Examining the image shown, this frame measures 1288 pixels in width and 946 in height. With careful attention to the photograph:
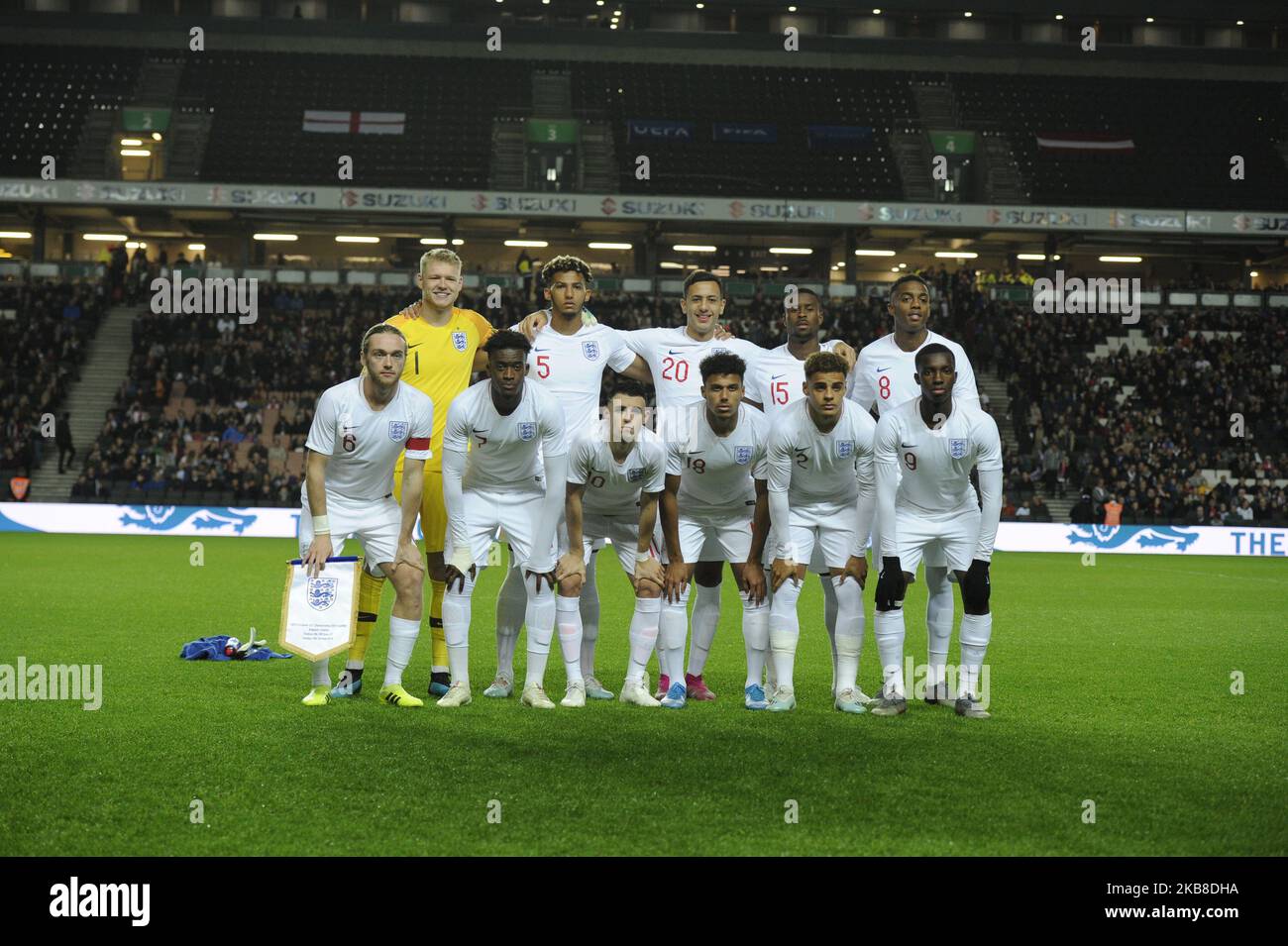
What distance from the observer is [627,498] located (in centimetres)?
839

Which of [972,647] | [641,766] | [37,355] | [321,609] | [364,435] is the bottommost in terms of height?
[641,766]

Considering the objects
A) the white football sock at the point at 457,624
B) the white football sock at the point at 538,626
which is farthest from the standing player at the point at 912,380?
the white football sock at the point at 457,624

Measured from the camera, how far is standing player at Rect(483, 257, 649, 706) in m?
8.65

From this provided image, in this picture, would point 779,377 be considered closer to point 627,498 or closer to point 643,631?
point 627,498

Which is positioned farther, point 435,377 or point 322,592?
point 435,377

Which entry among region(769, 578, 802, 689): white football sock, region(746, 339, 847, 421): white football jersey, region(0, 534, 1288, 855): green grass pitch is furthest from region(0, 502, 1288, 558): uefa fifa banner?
region(769, 578, 802, 689): white football sock

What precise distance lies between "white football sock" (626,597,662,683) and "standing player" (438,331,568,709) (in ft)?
1.77

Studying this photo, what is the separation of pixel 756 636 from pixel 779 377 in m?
1.90

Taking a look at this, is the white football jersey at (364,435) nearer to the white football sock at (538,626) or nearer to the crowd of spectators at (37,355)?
the white football sock at (538,626)

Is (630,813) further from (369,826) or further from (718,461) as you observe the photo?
(718,461)

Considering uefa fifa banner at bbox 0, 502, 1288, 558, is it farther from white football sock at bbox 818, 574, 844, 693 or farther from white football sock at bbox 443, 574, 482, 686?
white football sock at bbox 443, 574, 482, 686

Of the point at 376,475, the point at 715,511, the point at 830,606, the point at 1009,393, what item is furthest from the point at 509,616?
the point at 1009,393

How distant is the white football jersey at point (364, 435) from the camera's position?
8.15 metres
